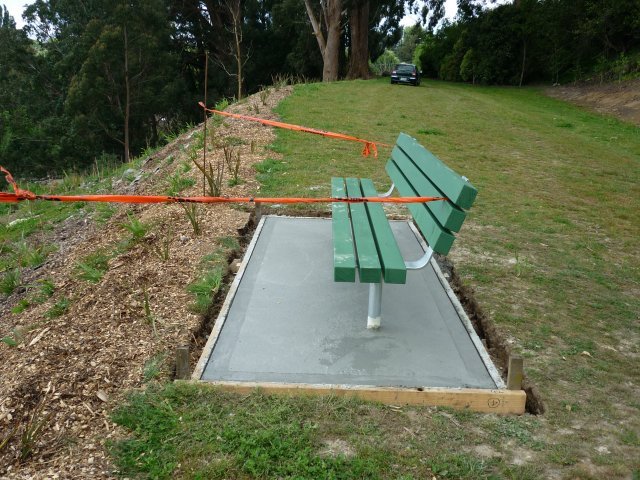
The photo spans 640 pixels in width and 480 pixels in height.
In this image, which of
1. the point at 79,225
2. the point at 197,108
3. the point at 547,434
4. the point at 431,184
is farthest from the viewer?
the point at 197,108

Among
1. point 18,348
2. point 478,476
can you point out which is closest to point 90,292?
point 18,348

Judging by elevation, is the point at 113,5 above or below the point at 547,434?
above

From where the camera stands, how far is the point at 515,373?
290 centimetres

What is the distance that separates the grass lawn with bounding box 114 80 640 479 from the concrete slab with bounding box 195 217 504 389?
233mm

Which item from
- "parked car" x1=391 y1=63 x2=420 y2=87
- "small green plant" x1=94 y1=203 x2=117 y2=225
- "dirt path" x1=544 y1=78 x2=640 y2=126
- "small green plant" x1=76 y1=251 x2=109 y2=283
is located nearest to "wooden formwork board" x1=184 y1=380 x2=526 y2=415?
"small green plant" x1=76 y1=251 x2=109 y2=283

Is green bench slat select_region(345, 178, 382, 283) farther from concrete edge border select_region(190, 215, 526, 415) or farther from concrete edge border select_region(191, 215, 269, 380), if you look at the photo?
concrete edge border select_region(191, 215, 269, 380)

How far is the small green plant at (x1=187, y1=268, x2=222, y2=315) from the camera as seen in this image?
3.67 metres

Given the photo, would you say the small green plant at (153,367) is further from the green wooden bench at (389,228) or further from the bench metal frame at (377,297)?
the bench metal frame at (377,297)

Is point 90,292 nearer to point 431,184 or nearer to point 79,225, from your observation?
point 431,184

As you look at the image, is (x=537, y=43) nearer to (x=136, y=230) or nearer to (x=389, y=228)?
(x=136, y=230)

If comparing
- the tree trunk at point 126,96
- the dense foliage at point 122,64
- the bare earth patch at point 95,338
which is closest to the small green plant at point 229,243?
the bare earth patch at point 95,338

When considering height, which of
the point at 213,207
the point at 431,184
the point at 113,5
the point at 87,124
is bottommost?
the point at 87,124

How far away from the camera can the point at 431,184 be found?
3801mm

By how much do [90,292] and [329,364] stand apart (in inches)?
75.7
